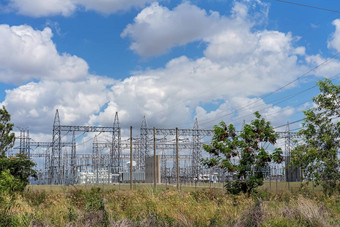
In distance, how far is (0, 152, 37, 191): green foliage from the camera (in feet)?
93.1

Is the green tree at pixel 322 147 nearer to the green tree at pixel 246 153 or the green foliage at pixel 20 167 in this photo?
the green tree at pixel 246 153

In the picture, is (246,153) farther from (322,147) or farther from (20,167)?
(20,167)

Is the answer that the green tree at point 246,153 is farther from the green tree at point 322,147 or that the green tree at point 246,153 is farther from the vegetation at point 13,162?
the vegetation at point 13,162

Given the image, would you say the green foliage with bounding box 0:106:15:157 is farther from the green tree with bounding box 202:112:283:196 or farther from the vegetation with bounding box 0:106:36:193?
the green tree with bounding box 202:112:283:196

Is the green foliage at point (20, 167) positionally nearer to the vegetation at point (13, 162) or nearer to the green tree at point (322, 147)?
the vegetation at point (13, 162)

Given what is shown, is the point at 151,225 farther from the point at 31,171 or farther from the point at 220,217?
the point at 31,171

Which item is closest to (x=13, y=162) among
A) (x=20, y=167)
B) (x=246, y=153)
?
(x=20, y=167)

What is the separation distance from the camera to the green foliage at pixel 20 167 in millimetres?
28375

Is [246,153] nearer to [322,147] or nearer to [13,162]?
[322,147]

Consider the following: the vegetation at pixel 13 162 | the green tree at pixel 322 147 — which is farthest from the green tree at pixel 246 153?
the vegetation at pixel 13 162

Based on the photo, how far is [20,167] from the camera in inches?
1155

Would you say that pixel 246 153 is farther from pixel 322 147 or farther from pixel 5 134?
pixel 5 134

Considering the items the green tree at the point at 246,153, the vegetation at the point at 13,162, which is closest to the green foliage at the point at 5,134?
the vegetation at the point at 13,162

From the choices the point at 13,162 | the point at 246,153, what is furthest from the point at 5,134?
the point at 246,153
